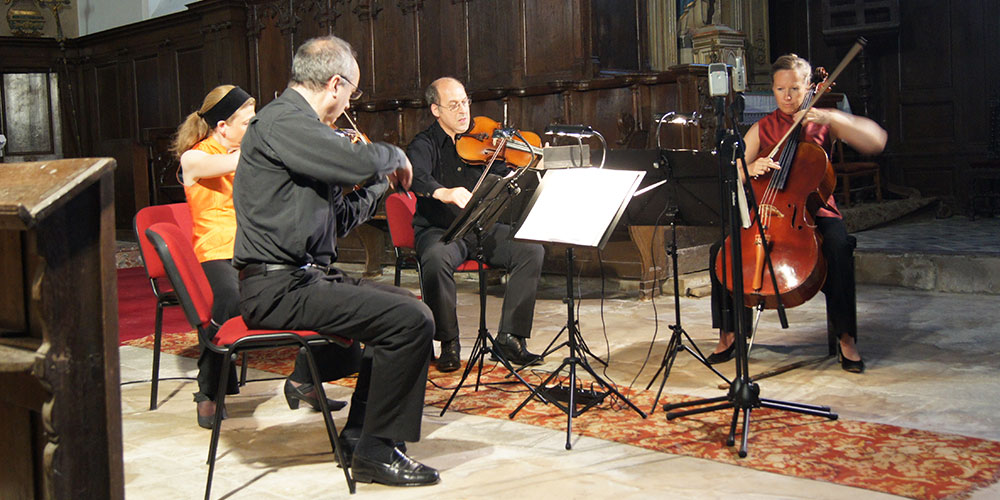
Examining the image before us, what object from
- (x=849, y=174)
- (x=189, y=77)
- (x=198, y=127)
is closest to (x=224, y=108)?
(x=198, y=127)

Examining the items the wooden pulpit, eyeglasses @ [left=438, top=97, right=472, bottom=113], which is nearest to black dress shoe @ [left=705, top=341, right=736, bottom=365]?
eyeglasses @ [left=438, top=97, right=472, bottom=113]

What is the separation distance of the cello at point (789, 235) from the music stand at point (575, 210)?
33.8 inches

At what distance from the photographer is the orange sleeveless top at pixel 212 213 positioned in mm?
3984

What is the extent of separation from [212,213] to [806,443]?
2.48 metres

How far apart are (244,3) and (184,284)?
9400 mm

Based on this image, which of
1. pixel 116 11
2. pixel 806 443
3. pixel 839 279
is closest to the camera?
pixel 806 443

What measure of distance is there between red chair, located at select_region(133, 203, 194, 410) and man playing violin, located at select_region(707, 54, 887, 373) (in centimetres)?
241

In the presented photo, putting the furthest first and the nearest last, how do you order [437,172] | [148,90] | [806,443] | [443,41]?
1. [148,90]
2. [443,41]
3. [437,172]
4. [806,443]

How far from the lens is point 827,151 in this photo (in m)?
4.47

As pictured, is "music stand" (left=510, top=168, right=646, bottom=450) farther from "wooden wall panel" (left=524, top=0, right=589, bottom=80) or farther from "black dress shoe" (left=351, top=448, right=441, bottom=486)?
"wooden wall panel" (left=524, top=0, right=589, bottom=80)

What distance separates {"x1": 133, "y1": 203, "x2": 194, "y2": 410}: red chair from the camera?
159 inches

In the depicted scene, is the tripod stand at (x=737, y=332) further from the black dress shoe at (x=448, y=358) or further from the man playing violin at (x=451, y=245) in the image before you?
the black dress shoe at (x=448, y=358)

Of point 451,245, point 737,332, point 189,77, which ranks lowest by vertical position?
point 737,332

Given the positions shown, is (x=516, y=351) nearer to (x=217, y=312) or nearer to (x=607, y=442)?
(x=607, y=442)
